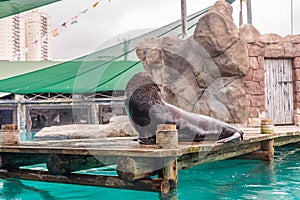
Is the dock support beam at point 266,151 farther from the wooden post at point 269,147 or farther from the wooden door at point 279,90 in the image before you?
the wooden door at point 279,90

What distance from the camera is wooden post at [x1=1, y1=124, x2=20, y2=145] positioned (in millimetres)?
4250

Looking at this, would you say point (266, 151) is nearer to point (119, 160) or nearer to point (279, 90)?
point (119, 160)

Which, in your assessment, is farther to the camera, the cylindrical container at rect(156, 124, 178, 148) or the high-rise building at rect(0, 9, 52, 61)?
the high-rise building at rect(0, 9, 52, 61)

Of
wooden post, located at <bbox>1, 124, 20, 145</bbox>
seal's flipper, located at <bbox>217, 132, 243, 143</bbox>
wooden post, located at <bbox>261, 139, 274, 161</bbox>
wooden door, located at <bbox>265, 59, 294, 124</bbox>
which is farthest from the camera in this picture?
wooden door, located at <bbox>265, 59, 294, 124</bbox>

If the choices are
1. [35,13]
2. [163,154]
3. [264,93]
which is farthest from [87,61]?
[35,13]

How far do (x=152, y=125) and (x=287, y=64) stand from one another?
7.05 meters

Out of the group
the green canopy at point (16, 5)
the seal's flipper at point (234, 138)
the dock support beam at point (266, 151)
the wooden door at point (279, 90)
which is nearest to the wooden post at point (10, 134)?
the green canopy at point (16, 5)

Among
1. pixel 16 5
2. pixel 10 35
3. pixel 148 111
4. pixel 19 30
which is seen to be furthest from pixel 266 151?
pixel 19 30

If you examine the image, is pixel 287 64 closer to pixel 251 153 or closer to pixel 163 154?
pixel 251 153

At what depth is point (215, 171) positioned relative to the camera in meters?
5.68

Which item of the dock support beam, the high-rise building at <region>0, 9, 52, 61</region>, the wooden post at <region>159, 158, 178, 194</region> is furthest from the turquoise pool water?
the high-rise building at <region>0, 9, 52, 61</region>

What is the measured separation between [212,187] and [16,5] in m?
3.81

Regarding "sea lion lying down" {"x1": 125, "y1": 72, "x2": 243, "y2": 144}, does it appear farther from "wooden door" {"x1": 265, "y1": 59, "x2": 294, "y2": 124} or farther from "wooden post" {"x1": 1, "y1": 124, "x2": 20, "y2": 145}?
"wooden door" {"x1": 265, "y1": 59, "x2": 294, "y2": 124}

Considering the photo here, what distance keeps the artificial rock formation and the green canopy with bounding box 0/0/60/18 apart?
421 centimetres
